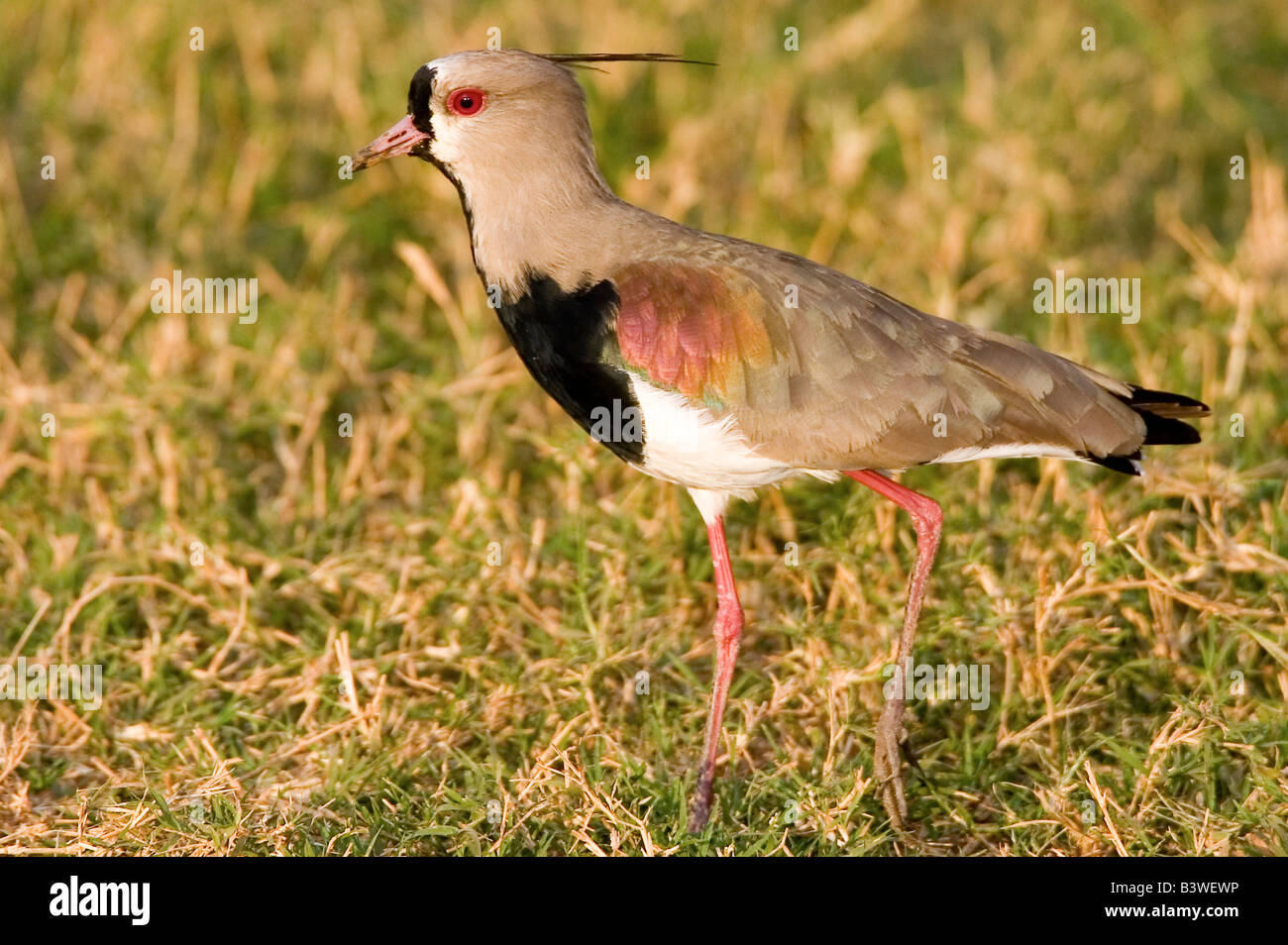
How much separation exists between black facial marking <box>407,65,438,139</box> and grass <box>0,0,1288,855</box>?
118 centimetres

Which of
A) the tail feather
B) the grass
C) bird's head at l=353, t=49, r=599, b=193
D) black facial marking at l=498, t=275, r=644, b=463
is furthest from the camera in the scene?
the tail feather

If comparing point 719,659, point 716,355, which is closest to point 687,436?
point 716,355

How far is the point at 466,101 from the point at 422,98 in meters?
0.13

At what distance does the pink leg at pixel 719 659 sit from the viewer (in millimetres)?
4332

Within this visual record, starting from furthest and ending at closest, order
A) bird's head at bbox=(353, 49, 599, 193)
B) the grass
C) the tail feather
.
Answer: the tail feather, bird's head at bbox=(353, 49, 599, 193), the grass

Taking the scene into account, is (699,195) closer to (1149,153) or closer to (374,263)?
(374,263)

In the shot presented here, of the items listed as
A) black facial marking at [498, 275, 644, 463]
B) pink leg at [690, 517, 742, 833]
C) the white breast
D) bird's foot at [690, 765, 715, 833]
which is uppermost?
black facial marking at [498, 275, 644, 463]

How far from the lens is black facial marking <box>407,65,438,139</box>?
4527 mm

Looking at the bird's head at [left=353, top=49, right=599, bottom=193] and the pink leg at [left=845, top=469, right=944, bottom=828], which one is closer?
the pink leg at [left=845, top=469, right=944, bottom=828]

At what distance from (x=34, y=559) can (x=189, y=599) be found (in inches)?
23.3

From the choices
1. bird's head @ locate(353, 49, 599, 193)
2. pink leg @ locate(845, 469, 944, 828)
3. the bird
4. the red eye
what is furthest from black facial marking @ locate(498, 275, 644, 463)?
pink leg @ locate(845, 469, 944, 828)

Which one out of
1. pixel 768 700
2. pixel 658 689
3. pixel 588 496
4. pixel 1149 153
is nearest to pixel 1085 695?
pixel 768 700

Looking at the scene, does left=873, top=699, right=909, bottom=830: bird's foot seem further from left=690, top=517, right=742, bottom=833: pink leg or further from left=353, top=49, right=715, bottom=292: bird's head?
left=353, top=49, right=715, bottom=292: bird's head

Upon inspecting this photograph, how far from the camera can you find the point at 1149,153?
7.69 metres
